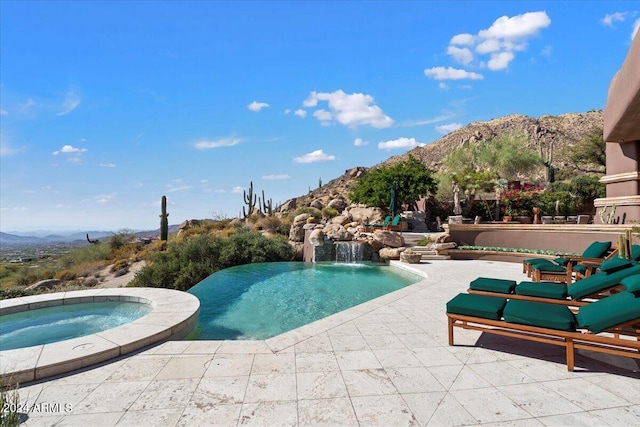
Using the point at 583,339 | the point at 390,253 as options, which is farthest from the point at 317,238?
the point at 583,339

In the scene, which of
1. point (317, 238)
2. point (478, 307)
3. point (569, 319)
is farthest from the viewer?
point (317, 238)

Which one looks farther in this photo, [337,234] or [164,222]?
[164,222]

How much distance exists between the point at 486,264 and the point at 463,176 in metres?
15.0

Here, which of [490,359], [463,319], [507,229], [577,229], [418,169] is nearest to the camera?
[490,359]

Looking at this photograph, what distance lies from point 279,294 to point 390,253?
19.5 feet

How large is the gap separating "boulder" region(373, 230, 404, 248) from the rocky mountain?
106ft

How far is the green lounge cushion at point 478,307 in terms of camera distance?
12.8 feet

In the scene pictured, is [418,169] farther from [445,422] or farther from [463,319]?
[445,422]

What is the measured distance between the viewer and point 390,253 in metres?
13.0

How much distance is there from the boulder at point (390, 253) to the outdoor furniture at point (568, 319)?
859cm

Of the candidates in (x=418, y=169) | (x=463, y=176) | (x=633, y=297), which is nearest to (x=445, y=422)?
(x=633, y=297)

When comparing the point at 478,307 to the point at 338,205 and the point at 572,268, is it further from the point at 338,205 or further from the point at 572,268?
the point at 338,205

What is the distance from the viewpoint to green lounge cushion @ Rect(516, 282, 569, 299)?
184 inches

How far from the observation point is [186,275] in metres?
10.8
